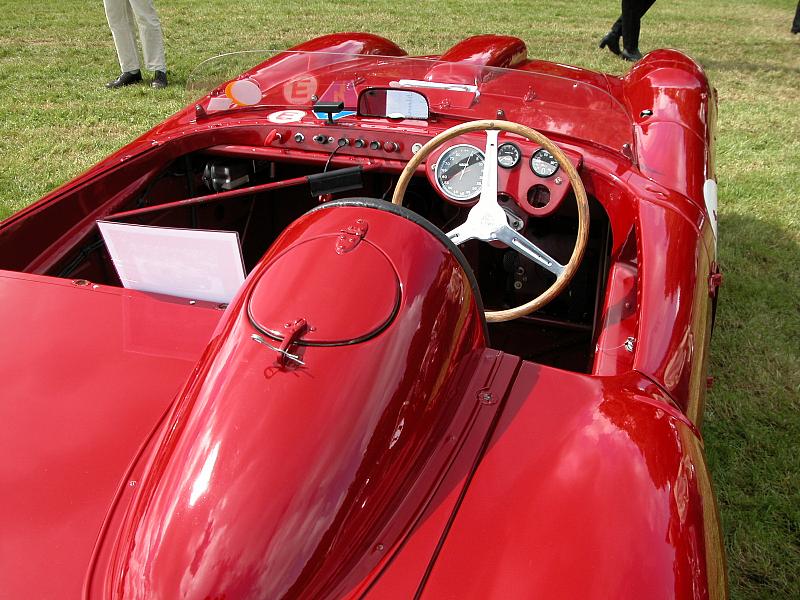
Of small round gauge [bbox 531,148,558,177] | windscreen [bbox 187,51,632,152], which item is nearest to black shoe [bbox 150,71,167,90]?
windscreen [bbox 187,51,632,152]

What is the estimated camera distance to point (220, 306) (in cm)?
192

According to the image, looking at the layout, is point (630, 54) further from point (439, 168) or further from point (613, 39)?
point (439, 168)

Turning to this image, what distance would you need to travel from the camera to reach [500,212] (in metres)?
2.23

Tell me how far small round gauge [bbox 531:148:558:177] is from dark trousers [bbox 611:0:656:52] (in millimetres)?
6564

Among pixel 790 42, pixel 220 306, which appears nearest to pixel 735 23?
pixel 790 42

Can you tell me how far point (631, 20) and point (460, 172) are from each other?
670cm

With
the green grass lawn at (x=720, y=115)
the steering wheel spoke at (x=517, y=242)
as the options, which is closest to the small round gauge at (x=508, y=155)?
the steering wheel spoke at (x=517, y=242)

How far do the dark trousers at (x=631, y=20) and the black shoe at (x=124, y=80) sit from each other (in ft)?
18.5

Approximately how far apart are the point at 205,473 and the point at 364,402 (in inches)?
13.2

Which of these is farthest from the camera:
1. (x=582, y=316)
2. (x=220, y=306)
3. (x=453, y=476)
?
(x=582, y=316)

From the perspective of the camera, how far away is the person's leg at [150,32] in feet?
21.3

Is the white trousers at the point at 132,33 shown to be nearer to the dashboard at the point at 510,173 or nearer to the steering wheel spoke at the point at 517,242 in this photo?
the dashboard at the point at 510,173

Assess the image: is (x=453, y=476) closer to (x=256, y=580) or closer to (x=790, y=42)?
(x=256, y=580)

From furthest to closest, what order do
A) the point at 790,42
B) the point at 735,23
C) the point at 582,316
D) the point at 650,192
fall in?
the point at 735,23 < the point at 790,42 < the point at 582,316 < the point at 650,192
